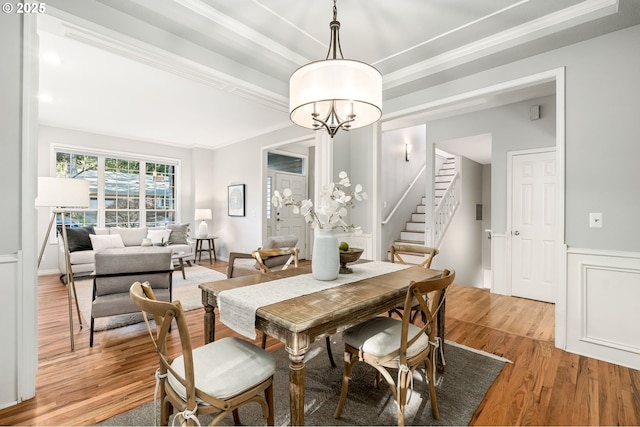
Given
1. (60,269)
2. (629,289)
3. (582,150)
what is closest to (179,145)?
(60,269)

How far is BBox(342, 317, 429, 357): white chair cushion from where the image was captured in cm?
158

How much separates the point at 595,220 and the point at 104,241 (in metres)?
6.41

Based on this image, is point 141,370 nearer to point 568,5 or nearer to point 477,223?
point 568,5

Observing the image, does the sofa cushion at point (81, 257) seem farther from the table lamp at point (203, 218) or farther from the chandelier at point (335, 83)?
the chandelier at point (335, 83)

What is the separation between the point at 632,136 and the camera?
228 centimetres

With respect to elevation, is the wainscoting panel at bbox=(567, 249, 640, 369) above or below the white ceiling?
below

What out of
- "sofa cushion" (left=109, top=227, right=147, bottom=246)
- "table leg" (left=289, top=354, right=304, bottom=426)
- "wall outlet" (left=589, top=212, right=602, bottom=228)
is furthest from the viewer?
"sofa cushion" (left=109, top=227, right=147, bottom=246)

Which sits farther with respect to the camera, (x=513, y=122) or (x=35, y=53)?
(x=513, y=122)

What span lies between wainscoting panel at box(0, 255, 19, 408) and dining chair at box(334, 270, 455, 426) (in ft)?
6.28

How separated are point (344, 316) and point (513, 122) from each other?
414 centimetres

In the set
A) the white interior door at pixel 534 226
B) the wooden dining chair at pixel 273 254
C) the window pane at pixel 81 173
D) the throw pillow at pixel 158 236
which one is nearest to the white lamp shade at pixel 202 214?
the throw pillow at pixel 158 236

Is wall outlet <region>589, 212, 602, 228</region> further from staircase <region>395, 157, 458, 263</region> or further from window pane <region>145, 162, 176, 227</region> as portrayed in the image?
window pane <region>145, 162, 176, 227</region>

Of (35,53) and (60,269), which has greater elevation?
(35,53)

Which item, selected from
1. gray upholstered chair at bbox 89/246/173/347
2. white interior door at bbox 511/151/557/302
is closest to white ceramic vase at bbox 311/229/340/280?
gray upholstered chair at bbox 89/246/173/347
